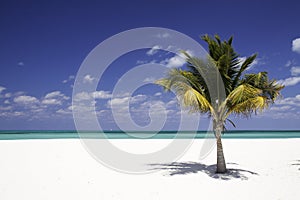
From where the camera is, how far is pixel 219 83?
8664mm

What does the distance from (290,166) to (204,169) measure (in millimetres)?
3818

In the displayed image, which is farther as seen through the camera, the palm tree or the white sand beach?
the palm tree

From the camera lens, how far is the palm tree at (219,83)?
8484mm

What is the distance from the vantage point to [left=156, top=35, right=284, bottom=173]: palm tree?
8484 millimetres

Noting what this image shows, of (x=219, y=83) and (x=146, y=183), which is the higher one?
(x=219, y=83)

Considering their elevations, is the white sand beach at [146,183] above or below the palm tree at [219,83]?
below

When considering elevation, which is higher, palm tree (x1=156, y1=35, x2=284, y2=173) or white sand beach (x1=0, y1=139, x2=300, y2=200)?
palm tree (x1=156, y1=35, x2=284, y2=173)

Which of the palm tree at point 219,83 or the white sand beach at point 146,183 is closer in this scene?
the white sand beach at point 146,183

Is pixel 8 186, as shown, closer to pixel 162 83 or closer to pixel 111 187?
pixel 111 187

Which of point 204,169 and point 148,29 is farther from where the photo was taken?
point 148,29

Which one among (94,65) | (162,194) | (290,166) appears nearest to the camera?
(162,194)

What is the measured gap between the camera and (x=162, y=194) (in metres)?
6.47

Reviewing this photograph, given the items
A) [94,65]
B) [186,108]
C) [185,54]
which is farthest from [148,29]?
[186,108]

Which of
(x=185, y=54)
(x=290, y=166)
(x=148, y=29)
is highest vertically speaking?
(x=148, y=29)
